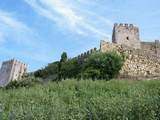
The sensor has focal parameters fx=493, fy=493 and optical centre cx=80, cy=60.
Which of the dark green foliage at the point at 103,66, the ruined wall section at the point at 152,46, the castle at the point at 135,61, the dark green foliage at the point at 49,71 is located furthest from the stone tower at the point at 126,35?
the dark green foliage at the point at 103,66

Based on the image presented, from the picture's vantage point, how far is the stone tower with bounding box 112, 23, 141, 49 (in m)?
37.7

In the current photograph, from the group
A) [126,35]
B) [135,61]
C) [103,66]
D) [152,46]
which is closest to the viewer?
[103,66]

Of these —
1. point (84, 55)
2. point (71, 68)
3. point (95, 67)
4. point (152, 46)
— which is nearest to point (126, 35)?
point (152, 46)

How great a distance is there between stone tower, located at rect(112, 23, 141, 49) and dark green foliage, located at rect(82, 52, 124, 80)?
7529mm

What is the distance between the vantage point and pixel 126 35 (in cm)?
3784

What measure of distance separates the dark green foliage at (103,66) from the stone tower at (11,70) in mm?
12000

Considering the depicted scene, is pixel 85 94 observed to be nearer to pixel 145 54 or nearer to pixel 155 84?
pixel 155 84

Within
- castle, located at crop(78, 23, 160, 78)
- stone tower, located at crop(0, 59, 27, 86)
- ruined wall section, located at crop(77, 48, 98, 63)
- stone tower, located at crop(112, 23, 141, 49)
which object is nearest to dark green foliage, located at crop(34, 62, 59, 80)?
ruined wall section, located at crop(77, 48, 98, 63)

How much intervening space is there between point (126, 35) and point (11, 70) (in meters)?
11.1

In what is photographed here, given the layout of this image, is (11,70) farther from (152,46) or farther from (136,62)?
(136,62)

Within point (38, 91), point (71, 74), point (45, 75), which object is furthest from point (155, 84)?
point (45, 75)

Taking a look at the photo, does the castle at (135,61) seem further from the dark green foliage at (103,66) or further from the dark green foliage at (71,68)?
the dark green foliage at (103,66)

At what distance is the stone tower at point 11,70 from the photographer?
41625 millimetres

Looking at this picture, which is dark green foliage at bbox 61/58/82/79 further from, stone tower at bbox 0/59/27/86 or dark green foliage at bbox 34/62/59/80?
stone tower at bbox 0/59/27/86
